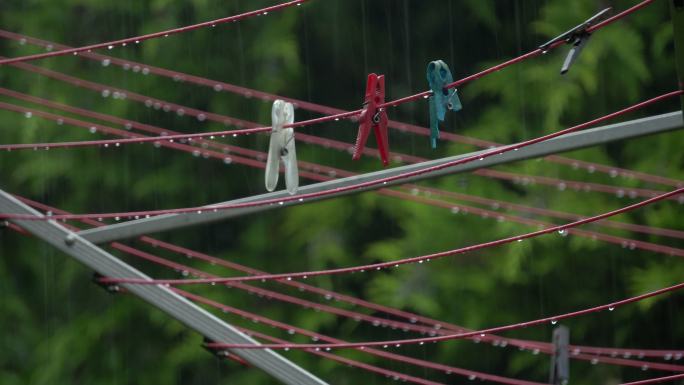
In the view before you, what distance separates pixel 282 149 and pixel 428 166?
48 centimetres

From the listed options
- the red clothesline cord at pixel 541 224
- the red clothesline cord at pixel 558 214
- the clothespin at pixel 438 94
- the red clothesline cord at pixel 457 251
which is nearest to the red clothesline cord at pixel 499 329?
the red clothesline cord at pixel 457 251

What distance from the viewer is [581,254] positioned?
9430 millimetres

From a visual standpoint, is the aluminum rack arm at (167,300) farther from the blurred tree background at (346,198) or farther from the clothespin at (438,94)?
the blurred tree background at (346,198)

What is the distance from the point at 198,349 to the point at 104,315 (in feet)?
2.44

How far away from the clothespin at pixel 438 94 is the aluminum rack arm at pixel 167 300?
4.30 ft

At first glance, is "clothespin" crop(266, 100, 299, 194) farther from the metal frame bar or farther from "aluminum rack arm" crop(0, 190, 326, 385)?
the metal frame bar

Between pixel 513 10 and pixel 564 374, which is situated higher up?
pixel 513 10

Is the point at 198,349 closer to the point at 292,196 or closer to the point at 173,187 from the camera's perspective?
the point at 173,187

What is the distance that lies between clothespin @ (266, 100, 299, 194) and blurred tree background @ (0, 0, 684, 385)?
4440mm

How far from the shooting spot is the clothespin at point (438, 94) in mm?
4234

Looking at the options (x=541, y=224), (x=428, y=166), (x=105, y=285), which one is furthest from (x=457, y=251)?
(x=541, y=224)

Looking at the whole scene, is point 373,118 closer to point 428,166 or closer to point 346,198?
point 428,166

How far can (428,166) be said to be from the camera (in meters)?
4.71

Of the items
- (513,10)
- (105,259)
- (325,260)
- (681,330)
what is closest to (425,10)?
Result: (513,10)
